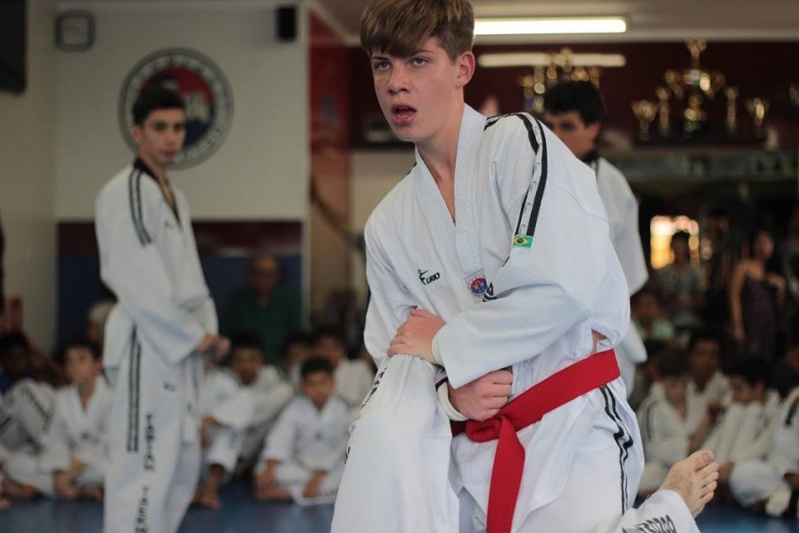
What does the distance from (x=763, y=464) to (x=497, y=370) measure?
437 cm

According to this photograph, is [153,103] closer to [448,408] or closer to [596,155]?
[596,155]

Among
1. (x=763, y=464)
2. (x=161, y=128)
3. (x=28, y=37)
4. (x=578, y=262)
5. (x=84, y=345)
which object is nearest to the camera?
(x=578, y=262)

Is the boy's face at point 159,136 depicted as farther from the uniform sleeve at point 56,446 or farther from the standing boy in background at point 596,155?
the uniform sleeve at point 56,446

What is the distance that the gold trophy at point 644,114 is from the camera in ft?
34.8

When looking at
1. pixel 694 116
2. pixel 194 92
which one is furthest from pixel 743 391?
pixel 694 116

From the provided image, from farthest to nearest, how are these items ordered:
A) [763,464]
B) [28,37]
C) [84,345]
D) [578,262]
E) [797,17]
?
[797,17]
[28,37]
[84,345]
[763,464]
[578,262]

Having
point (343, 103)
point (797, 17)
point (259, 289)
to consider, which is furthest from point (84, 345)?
point (797, 17)

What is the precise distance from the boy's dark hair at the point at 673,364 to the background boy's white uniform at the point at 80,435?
3116mm

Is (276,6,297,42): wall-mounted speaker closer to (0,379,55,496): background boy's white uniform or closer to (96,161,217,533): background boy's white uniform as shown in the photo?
(0,379,55,496): background boy's white uniform

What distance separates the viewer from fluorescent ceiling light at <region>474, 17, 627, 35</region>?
9.83 metres

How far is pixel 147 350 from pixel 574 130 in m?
1.59

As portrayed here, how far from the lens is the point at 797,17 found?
10.1 metres

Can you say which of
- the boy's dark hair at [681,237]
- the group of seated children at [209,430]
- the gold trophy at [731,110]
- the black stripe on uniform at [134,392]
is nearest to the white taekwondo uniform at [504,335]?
the black stripe on uniform at [134,392]

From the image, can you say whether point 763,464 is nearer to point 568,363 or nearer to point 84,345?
point 84,345
